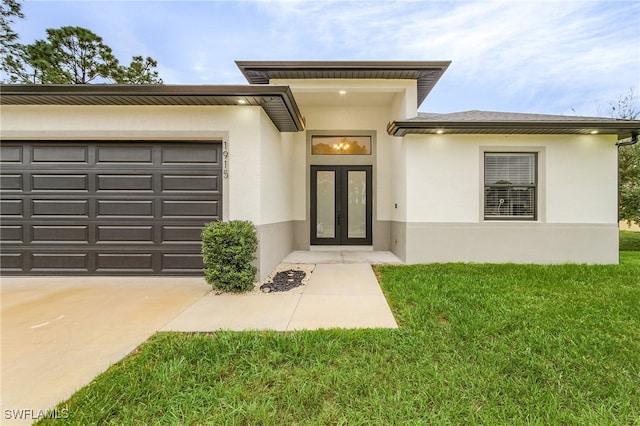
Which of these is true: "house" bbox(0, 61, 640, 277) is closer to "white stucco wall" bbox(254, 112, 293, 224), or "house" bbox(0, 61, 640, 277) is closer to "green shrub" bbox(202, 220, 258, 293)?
"white stucco wall" bbox(254, 112, 293, 224)

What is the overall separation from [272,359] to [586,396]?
8.74 ft

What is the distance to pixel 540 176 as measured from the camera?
6922 millimetres

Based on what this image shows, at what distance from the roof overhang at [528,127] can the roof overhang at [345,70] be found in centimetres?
167

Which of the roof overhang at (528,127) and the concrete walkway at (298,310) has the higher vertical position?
the roof overhang at (528,127)

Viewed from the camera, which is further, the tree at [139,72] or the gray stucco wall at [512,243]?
the tree at [139,72]

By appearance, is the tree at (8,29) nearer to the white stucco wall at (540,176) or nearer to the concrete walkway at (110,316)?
the concrete walkway at (110,316)

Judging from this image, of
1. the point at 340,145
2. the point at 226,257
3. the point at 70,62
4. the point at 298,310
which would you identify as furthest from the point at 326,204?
the point at 70,62

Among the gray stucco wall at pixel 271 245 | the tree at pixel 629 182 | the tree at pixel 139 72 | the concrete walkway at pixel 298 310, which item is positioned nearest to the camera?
the concrete walkway at pixel 298 310

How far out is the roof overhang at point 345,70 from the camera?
7.03 metres

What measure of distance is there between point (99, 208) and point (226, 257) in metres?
3.06

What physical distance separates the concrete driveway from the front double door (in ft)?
15.3

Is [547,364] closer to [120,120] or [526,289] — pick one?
[526,289]

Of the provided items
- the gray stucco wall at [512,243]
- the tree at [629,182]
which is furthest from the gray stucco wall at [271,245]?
the tree at [629,182]

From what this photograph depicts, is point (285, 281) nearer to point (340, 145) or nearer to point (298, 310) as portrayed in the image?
point (298, 310)
